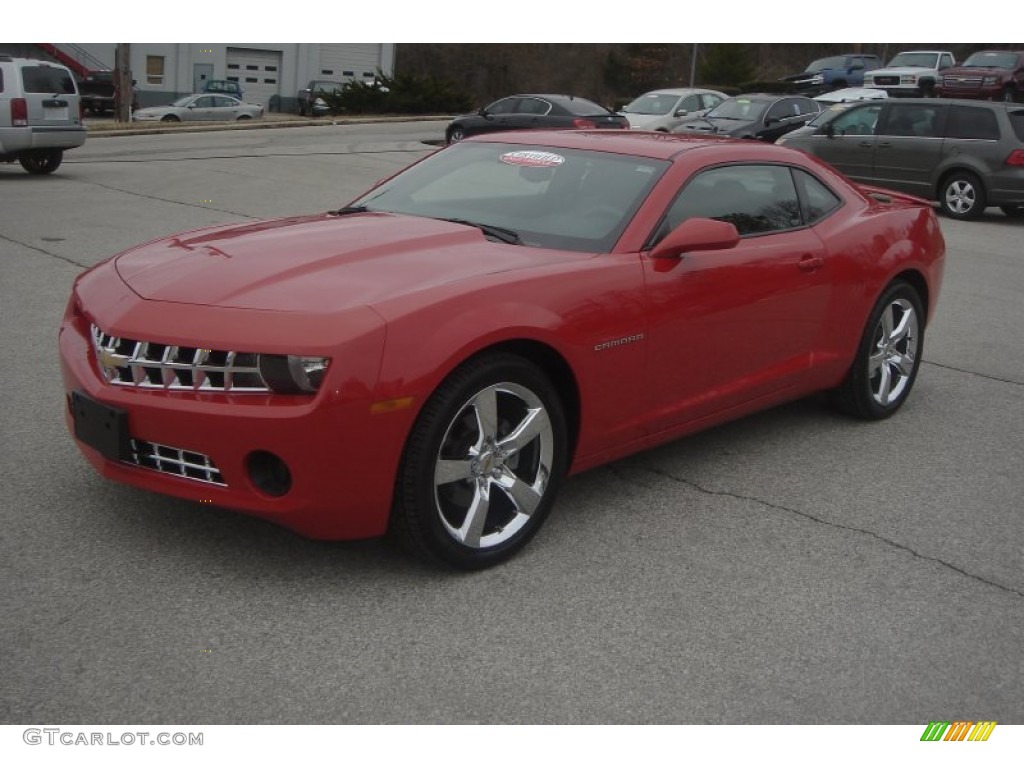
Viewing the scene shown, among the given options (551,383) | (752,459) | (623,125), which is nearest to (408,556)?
(551,383)

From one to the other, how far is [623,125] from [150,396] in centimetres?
2199

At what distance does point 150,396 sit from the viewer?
3725 mm

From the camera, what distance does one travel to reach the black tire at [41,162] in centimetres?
1705

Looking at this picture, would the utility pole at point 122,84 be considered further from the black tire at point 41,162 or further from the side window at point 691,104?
the black tire at point 41,162

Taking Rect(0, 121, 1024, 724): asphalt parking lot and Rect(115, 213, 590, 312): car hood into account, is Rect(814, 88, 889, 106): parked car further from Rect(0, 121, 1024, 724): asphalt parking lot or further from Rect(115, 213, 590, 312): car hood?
Rect(115, 213, 590, 312): car hood

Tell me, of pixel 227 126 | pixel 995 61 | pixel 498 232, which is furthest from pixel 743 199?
pixel 995 61

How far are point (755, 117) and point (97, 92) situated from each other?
25.5m

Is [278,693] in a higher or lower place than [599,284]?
lower

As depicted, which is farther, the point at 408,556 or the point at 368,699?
the point at 408,556

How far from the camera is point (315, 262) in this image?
417cm

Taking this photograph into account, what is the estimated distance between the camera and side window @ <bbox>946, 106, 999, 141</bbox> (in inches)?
643

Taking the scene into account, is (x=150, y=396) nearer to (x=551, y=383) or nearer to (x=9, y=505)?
(x=9, y=505)

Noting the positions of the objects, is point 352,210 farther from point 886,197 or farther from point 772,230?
point 886,197


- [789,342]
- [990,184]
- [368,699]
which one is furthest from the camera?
[990,184]
